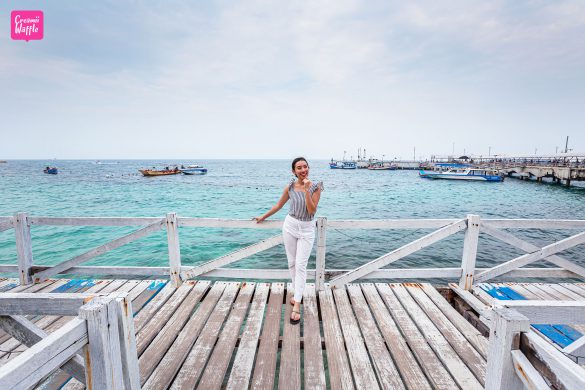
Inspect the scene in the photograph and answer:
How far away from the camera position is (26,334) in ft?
6.18

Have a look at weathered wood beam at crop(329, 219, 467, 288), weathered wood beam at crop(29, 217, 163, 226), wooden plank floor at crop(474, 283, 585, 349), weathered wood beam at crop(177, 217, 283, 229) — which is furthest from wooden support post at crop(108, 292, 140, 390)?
wooden plank floor at crop(474, 283, 585, 349)

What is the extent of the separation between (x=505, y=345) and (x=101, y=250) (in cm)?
581

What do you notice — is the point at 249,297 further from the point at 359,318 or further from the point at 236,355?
the point at 359,318

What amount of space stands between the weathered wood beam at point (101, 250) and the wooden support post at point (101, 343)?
10.5 feet

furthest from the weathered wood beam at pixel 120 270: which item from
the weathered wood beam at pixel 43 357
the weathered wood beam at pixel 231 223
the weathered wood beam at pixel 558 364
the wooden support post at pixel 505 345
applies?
the weathered wood beam at pixel 558 364

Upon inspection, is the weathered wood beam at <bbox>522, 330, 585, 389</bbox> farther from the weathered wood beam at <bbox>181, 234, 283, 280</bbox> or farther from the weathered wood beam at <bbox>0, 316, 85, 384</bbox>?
the weathered wood beam at <bbox>181, 234, 283, 280</bbox>

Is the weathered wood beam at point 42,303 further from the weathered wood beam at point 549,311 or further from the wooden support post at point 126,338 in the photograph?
the weathered wood beam at point 549,311

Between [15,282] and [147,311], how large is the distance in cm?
320

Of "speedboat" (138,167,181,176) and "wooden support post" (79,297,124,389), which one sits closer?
"wooden support post" (79,297,124,389)

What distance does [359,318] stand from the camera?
421cm

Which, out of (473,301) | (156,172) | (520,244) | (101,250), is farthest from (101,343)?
(156,172)

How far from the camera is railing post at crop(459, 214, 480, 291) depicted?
15.9 feet

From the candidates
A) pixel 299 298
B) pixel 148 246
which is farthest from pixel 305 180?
pixel 148 246

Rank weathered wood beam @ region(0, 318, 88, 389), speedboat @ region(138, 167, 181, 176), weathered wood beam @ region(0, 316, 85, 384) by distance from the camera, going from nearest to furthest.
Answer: weathered wood beam @ region(0, 318, 88, 389)
weathered wood beam @ region(0, 316, 85, 384)
speedboat @ region(138, 167, 181, 176)
